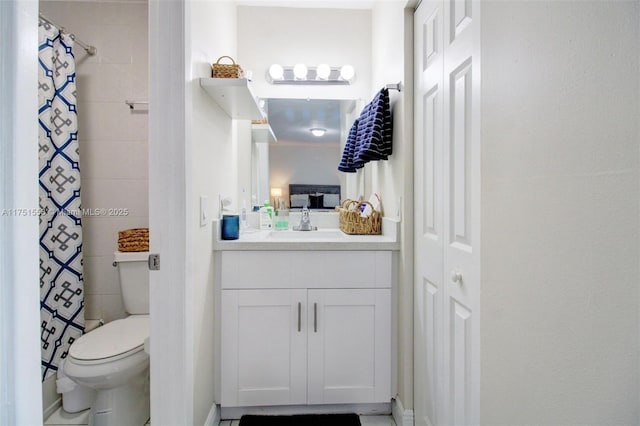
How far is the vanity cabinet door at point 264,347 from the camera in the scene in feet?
5.24

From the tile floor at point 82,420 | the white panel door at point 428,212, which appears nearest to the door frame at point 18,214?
the white panel door at point 428,212

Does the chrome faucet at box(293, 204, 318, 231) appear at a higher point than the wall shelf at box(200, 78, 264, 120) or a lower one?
lower

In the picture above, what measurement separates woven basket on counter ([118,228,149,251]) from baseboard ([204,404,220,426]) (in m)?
0.96

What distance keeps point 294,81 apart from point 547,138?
1.84 metres

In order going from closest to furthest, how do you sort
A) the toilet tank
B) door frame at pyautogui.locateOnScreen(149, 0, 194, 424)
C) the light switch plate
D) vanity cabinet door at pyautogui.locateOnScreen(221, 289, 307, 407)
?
1. door frame at pyautogui.locateOnScreen(149, 0, 194, 424)
2. the light switch plate
3. vanity cabinet door at pyautogui.locateOnScreen(221, 289, 307, 407)
4. the toilet tank

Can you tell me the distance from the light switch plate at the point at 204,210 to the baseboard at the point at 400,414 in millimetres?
1280

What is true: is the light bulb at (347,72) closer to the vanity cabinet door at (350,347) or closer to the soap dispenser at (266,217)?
the soap dispenser at (266,217)

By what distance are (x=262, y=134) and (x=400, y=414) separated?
186cm

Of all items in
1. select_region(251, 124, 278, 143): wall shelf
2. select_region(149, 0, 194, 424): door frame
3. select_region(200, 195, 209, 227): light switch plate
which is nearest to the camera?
select_region(149, 0, 194, 424): door frame

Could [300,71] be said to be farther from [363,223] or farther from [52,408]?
[52,408]

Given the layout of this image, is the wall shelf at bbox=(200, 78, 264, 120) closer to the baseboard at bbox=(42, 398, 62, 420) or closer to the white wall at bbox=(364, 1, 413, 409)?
the white wall at bbox=(364, 1, 413, 409)

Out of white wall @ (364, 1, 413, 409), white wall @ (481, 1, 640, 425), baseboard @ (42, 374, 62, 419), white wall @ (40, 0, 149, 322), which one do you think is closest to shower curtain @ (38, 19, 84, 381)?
baseboard @ (42, 374, 62, 419)

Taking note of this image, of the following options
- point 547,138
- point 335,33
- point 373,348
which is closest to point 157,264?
point 373,348

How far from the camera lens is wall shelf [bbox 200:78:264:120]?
139 centimetres
